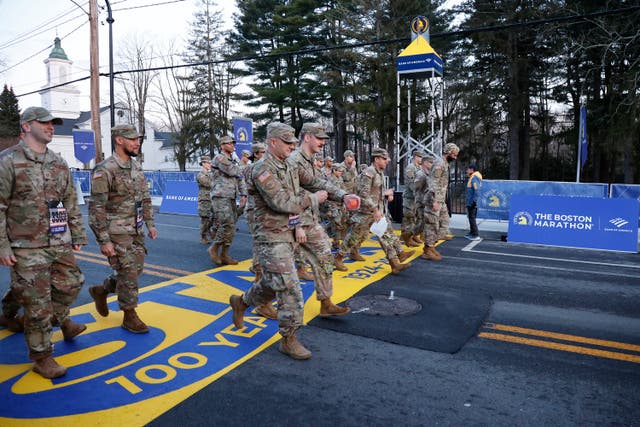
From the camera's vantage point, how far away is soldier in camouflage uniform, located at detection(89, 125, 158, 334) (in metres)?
4.41

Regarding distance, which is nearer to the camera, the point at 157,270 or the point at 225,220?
the point at 157,270

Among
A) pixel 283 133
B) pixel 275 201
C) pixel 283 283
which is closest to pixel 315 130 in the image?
pixel 283 133

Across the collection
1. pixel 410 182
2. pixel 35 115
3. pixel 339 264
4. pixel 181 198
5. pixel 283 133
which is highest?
pixel 35 115

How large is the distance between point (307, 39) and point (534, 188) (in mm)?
23378

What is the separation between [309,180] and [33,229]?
2586 millimetres

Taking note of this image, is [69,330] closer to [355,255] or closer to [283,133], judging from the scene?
[283,133]

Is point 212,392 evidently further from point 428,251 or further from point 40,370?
point 428,251

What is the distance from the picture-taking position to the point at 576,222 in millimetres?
10008

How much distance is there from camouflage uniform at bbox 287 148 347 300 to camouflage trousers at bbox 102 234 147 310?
177 centimetres

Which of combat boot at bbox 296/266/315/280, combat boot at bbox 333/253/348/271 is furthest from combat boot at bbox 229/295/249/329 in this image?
combat boot at bbox 333/253/348/271

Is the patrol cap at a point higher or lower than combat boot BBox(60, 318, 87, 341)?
higher

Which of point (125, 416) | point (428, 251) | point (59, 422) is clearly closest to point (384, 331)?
point (125, 416)

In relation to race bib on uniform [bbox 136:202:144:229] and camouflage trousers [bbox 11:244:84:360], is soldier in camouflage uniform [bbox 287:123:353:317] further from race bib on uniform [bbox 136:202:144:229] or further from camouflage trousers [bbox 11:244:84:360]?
camouflage trousers [bbox 11:244:84:360]

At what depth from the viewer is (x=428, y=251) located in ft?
28.0
